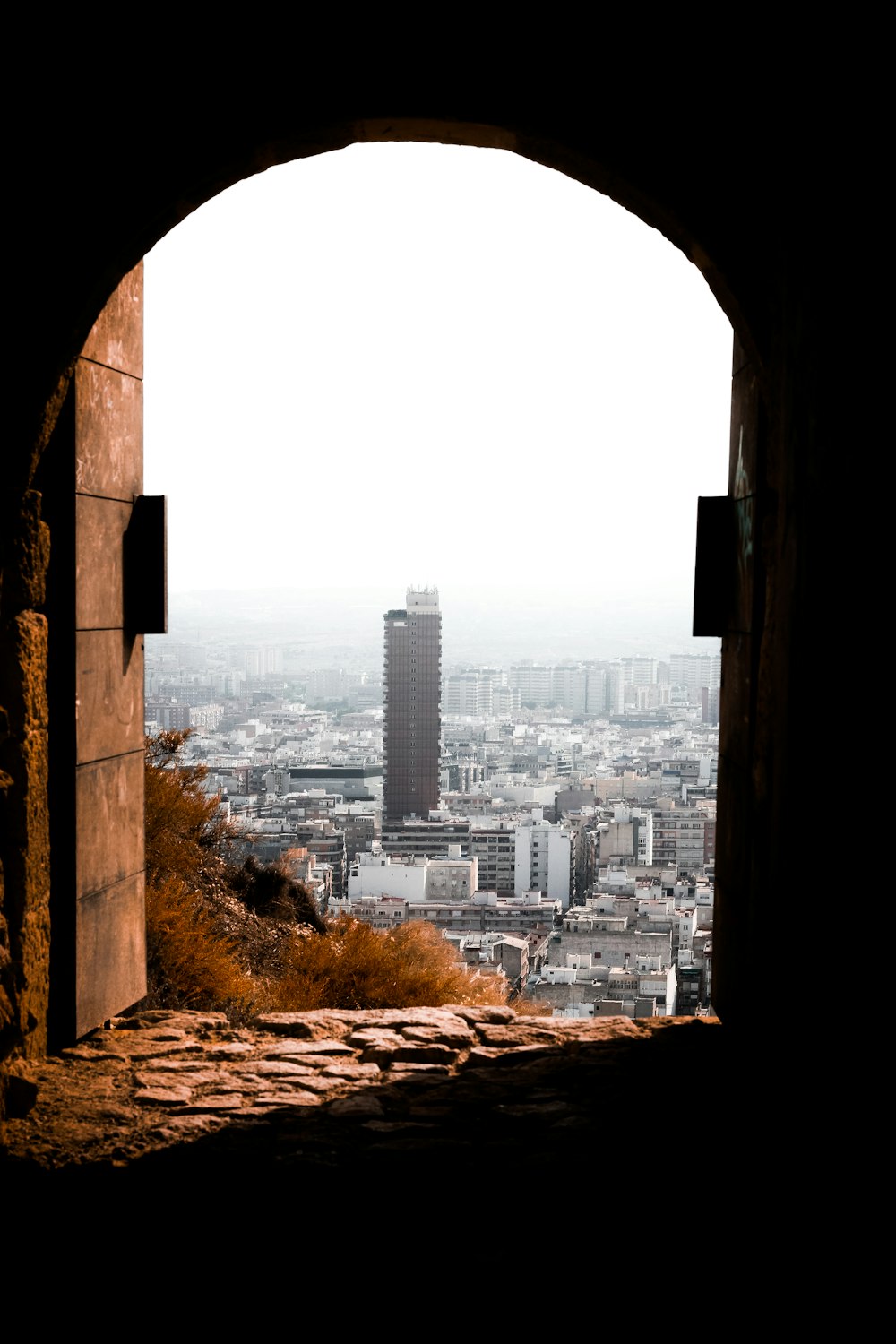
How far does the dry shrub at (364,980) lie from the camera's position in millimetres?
6316

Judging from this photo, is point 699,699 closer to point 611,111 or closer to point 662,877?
point 662,877

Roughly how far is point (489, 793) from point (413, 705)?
17.9ft

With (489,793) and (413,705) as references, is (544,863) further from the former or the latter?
(413,705)

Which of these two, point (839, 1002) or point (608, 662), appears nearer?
point (839, 1002)

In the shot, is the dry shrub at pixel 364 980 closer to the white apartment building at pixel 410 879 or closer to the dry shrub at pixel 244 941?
the dry shrub at pixel 244 941

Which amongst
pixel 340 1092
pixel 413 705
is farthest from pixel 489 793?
pixel 340 1092

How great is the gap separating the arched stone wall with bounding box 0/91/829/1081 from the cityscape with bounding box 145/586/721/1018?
1.56m

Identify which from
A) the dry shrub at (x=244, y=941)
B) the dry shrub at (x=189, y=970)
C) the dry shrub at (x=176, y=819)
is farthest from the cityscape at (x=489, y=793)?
the dry shrub at (x=189, y=970)

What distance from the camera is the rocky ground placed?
327 centimetres

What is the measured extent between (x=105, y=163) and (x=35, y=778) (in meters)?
1.92

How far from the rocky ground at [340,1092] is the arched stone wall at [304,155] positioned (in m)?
0.31

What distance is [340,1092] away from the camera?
12.8ft

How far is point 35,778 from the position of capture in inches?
155

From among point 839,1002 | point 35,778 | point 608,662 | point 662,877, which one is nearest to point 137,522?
point 35,778
